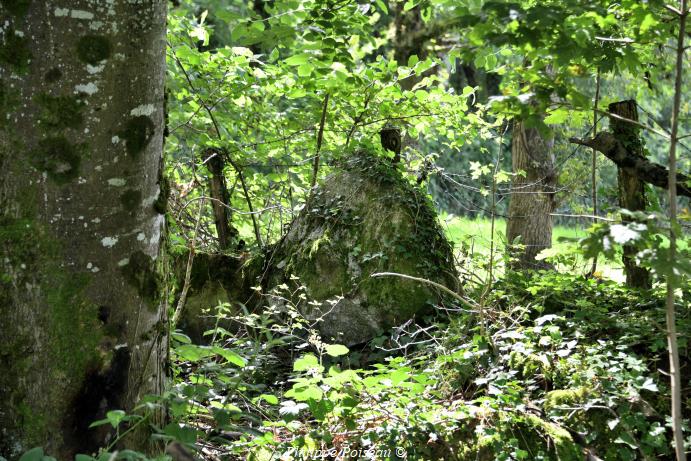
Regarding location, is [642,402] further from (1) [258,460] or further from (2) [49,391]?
(2) [49,391]

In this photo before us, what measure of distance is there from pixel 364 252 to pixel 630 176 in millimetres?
1921

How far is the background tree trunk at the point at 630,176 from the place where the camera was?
408 cm

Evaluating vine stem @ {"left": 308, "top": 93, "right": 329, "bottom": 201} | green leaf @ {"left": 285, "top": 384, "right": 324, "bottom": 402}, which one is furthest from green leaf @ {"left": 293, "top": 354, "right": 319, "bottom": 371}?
vine stem @ {"left": 308, "top": 93, "right": 329, "bottom": 201}

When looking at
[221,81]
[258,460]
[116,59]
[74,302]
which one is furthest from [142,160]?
[221,81]

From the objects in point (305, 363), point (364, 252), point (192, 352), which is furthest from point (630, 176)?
point (192, 352)

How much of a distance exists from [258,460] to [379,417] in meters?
0.60

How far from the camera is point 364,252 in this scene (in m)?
4.89

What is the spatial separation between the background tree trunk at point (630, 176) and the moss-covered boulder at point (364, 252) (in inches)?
49.6

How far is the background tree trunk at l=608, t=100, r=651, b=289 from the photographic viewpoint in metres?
4.08

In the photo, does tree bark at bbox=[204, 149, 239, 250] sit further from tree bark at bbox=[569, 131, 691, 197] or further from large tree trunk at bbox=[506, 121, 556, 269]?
tree bark at bbox=[569, 131, 691, 197]

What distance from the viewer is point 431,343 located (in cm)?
423

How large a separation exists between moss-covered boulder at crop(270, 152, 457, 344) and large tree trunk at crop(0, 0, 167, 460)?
6.67ft

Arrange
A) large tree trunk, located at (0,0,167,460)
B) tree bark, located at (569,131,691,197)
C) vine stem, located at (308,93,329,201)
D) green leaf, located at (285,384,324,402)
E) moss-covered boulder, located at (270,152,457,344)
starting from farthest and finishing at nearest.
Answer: vine stem, located at (308,93,329,201) → moss-covered boulder, located at (270,152,457,344) → tree bark, located at (569,131,691,197) → green leaf, located at (285,384,324,402) → large tree trunk, located at (0,0,167,460)

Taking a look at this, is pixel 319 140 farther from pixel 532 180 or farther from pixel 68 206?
pixel 68 206
